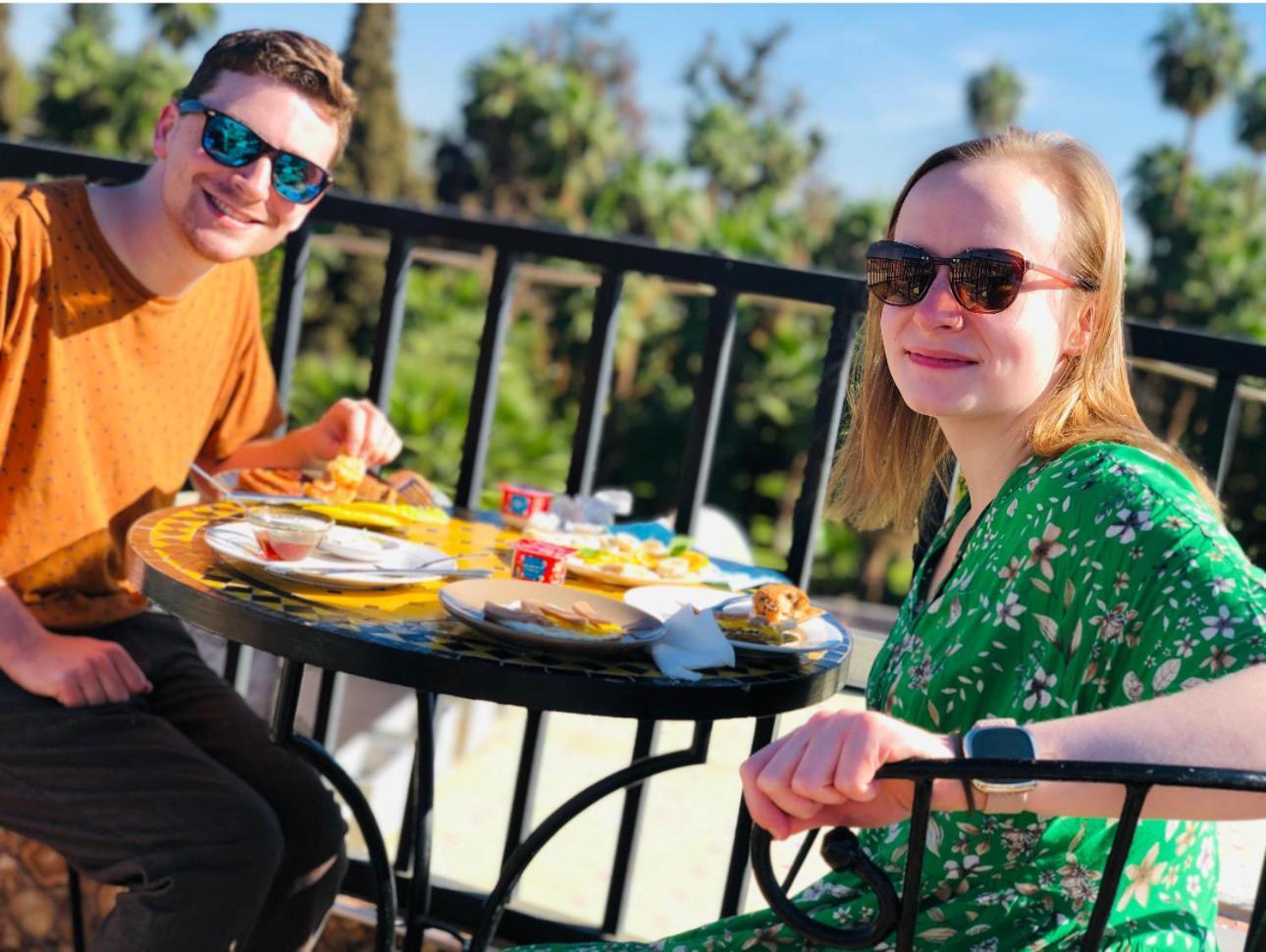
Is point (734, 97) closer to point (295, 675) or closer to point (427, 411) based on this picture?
point (427, 411)

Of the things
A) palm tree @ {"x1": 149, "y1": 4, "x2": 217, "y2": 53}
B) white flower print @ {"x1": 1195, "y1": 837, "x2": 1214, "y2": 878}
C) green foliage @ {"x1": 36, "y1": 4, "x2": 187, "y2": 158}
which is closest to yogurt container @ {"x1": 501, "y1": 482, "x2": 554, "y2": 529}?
white flower print @ {"x1": 1195, "y1": 837, "x2": 1214, "y2": 878}

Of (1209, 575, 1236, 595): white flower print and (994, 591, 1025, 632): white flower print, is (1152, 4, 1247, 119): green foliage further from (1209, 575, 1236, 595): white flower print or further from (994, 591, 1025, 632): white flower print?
(1209, 575, 1236, 595): white flower print

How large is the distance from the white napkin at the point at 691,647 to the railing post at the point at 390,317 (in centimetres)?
116

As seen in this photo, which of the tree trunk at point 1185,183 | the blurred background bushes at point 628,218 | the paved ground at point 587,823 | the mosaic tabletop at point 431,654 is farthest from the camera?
the tree trunk at point 1185,183

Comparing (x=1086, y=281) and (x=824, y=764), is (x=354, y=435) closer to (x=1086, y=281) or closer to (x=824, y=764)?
(x=1086, y=281)

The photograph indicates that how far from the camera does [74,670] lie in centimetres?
206

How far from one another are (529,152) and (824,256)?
890cm

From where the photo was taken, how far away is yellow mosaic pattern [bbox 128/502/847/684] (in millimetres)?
1601

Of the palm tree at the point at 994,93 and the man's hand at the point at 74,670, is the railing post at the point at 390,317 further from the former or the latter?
the palm tree at the point at 994,93

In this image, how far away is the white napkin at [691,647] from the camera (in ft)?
5.41

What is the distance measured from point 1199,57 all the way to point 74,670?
5112 cm

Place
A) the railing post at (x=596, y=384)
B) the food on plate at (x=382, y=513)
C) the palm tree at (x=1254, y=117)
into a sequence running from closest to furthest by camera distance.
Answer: the food on plate at (x=382, y=513) < the railing post at (x=596, y=384) < the palm tree at (x=1254, y=117)

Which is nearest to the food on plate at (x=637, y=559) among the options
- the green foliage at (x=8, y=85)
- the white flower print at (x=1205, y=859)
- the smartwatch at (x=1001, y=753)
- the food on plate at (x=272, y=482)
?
the food on plate at (x=272, y=482)

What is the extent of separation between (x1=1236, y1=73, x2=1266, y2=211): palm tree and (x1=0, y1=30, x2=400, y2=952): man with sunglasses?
1974 inches
